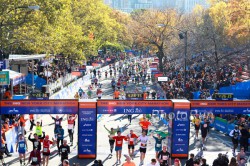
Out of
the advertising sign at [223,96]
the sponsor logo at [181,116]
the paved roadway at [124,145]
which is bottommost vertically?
the paved roadway at [124,145]

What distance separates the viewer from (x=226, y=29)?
3838 cm

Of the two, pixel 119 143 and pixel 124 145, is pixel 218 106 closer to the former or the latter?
pixel 119 143

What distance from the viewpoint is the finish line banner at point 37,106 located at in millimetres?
16344

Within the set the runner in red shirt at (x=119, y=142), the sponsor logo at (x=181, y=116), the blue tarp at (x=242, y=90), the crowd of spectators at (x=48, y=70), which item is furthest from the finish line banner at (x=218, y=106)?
the crowd of spectators at (x=48, y=70)

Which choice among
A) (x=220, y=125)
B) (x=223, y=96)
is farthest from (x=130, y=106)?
(x=220, y=125)

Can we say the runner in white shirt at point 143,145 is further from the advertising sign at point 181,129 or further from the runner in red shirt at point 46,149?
the runner in red shirt at point 46,149

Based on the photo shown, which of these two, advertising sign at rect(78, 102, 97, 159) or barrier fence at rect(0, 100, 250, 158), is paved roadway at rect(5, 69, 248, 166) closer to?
advertising sign at rect(78, 102, 97, 159)

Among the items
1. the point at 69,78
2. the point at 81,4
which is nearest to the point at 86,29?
the point at 81,4

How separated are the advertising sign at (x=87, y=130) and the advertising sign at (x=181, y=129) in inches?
133

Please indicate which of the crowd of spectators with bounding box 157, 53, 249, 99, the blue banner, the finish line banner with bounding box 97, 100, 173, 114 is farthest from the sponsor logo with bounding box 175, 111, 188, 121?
the crowd of spectators with bounding box 157, 53, 249, 99

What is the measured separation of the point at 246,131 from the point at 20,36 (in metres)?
16.1

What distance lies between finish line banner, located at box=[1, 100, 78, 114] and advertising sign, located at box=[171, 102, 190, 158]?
4256mm

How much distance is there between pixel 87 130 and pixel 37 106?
230cm

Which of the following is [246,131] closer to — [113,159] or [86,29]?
[113,159]
